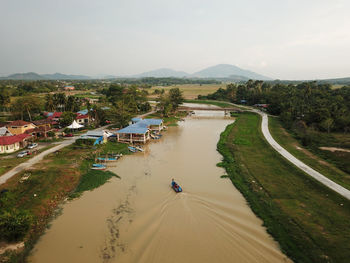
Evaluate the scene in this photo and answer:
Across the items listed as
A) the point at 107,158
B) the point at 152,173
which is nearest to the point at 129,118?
the point at 107,158

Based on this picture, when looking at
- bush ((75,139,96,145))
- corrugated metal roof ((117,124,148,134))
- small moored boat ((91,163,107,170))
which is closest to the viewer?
small moored boat ((91,163,107,170))

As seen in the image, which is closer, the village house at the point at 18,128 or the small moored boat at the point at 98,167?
the small moored boat at the point at 98,167

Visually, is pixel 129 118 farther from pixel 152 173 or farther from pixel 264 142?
pixel 264 142

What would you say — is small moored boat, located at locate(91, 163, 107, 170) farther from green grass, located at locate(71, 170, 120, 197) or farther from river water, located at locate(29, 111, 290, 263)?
river water, located at locate(29, 111, 290, 263)

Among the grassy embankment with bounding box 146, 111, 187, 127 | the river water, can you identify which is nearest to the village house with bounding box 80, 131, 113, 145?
the river water

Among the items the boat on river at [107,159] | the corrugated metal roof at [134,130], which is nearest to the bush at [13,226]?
the boat on river at [107,159]

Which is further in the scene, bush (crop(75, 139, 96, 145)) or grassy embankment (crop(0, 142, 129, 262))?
bush (crop(75, 139, 96, 145))

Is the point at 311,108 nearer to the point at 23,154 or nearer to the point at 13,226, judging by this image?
the point at 23,154

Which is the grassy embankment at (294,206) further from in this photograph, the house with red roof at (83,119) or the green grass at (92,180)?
the house with red roof at (83,119)
